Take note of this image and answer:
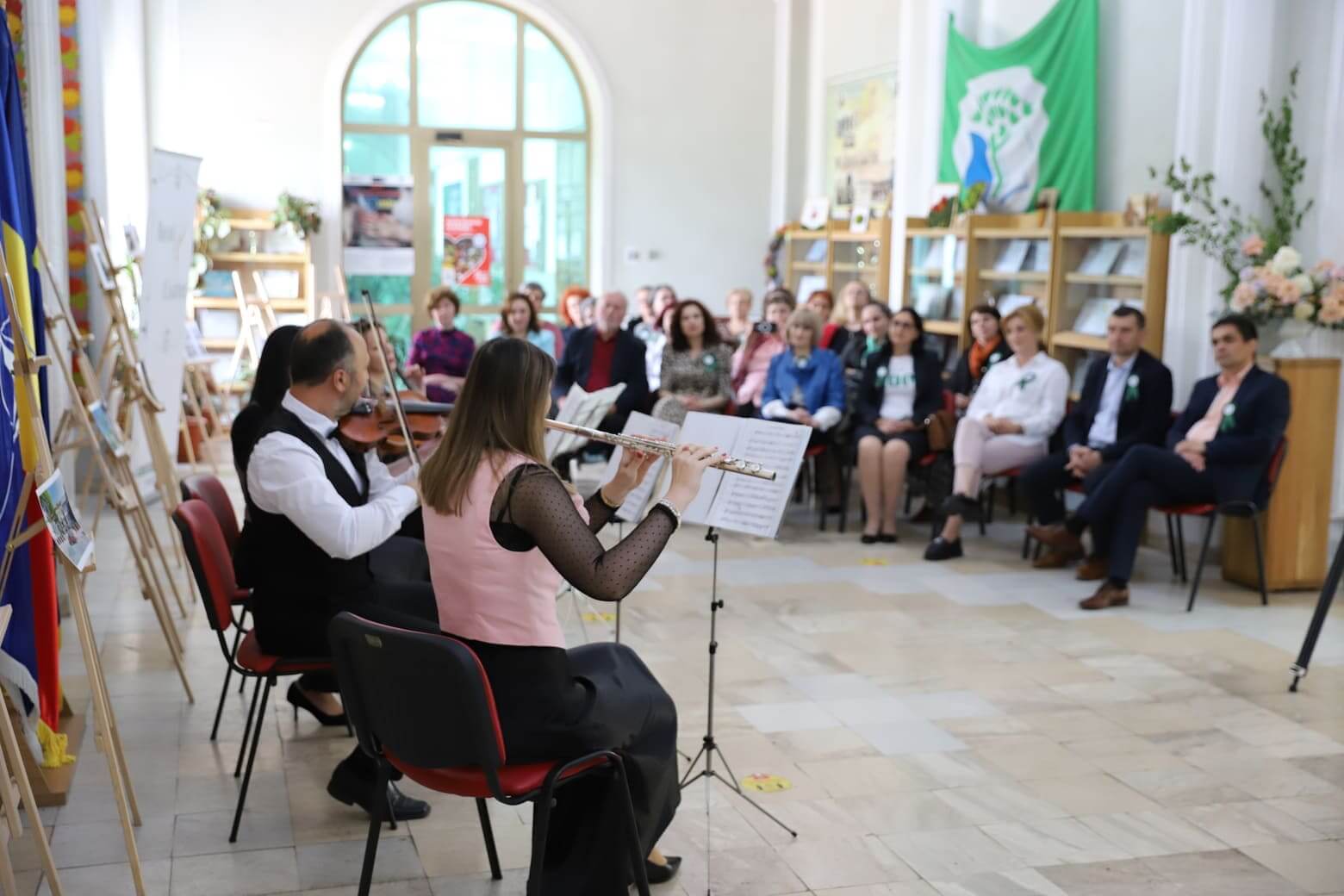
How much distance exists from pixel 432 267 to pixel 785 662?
9143mm

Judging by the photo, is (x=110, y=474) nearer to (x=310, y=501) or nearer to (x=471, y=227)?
(x=310, y=501)

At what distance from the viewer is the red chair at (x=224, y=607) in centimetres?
336

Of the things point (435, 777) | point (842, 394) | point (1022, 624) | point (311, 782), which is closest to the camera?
point (435, 777)

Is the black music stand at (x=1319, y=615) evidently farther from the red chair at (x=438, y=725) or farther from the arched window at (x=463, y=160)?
the arched window at (x=463, y=160)

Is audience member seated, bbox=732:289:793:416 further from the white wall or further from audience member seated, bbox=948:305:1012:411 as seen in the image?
the white wall

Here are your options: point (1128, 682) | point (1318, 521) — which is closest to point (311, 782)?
point (1128, 682)

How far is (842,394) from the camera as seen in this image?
24.0ft

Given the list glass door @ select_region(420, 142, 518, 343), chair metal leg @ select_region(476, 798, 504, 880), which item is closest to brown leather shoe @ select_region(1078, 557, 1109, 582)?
chair metal leg @ select_region(476, 798, 504, 880)

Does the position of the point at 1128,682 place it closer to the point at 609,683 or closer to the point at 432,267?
the point at 609,683

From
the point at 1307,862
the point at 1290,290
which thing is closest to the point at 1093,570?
the point at 1290,290

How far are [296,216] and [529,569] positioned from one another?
32.9 feet

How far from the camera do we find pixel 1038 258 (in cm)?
795

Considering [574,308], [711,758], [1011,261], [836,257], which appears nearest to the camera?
[711,758]

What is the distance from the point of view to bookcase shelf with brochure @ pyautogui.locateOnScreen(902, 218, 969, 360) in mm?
8484
